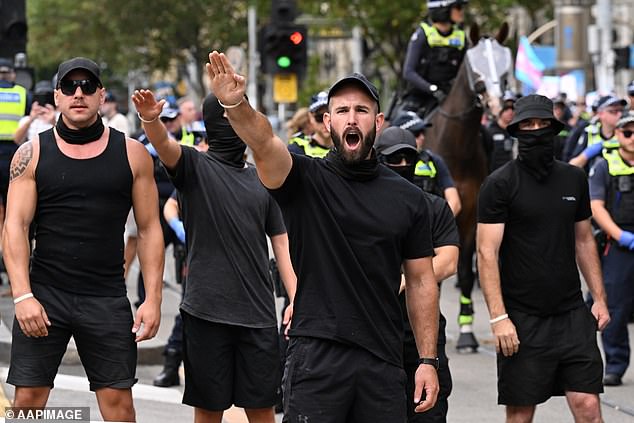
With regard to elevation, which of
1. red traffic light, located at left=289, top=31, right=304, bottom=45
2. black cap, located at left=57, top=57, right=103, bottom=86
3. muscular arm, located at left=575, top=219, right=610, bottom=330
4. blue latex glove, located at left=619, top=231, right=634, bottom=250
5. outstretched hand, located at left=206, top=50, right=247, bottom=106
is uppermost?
red traffic light, located at left=289, top=31, right=304, bottom=45

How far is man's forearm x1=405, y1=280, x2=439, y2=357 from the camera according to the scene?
6.12m

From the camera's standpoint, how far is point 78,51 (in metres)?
57.3

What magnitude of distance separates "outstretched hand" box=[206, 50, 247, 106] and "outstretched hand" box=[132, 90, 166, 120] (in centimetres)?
121

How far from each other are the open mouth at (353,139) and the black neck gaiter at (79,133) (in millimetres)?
1776

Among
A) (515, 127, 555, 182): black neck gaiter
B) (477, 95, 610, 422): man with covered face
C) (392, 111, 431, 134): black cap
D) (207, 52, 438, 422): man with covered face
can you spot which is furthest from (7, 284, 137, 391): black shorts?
(392, 111, 431, 134): black cap

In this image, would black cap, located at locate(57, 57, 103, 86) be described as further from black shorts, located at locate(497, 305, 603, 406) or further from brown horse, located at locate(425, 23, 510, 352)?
brown horse, located at locate(425, 23, 510, 352)

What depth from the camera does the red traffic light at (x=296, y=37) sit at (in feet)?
68.4

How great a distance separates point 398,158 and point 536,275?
931 millimetres

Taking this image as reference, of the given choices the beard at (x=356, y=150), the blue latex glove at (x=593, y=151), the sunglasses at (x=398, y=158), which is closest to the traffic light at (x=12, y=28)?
the blue latex glove at (x=593, y=151)

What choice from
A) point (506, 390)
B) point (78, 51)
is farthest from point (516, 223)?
point (78, 51)

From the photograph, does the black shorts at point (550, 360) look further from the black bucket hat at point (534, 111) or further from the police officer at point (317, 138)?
the police officer at point (317, 138)

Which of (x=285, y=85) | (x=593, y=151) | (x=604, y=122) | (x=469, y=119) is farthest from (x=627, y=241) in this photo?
(x=285, y=85)

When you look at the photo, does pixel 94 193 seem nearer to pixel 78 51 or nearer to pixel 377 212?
pixel 377 212

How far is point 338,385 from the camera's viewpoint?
19.0 ft
